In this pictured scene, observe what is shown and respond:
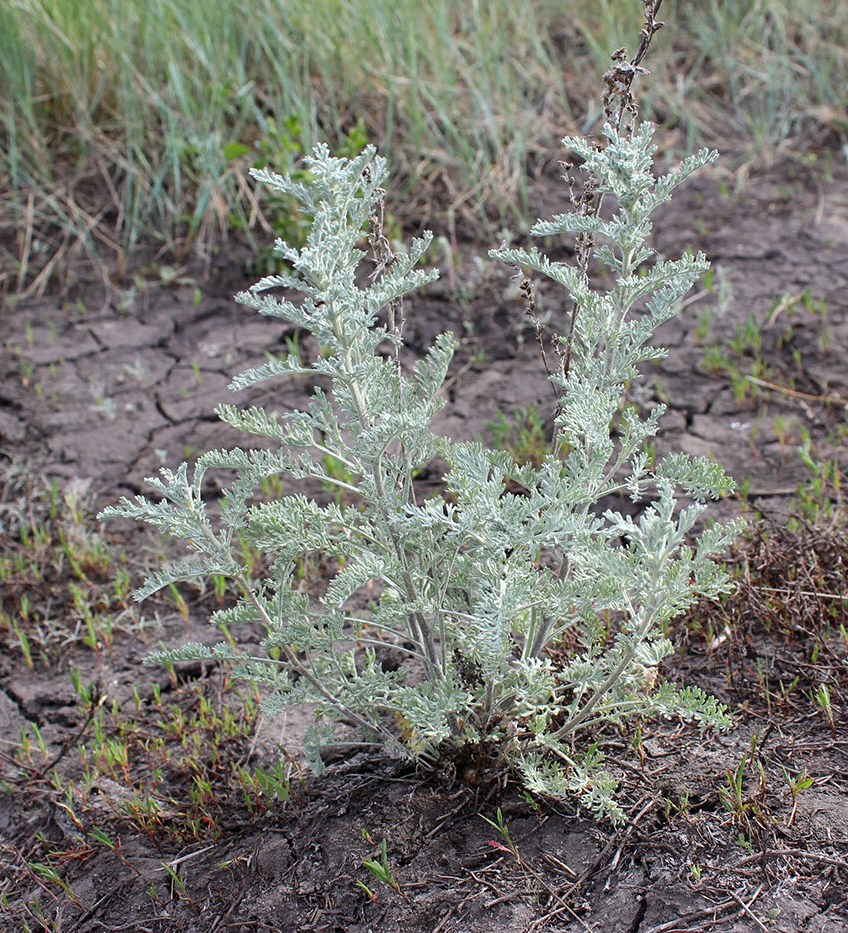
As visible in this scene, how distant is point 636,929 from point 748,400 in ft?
7.56

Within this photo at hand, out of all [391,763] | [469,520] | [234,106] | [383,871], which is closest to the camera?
[469,520]

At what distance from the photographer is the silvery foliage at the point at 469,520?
183 centimetres

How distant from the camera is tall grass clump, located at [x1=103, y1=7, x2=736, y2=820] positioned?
1.83 metres

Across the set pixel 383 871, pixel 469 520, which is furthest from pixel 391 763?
pixel 469 520

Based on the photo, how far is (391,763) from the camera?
2.40m

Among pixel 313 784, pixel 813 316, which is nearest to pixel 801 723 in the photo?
pixel 313 784

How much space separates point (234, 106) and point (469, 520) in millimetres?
3916

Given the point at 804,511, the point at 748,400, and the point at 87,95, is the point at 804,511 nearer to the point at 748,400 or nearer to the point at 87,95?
the point at 748,400

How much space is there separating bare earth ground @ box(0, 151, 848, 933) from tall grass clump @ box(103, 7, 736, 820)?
17cm

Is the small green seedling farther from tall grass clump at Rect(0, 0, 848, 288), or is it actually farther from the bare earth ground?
tall grass clump at Rect(0, 0, 848, 288)

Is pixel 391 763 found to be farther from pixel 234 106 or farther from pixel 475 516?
pixel 234 106

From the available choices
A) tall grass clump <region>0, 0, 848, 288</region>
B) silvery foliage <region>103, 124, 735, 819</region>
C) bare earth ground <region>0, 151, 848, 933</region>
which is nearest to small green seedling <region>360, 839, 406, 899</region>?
bare earth ground <region>0, 151, 848, 933</region>

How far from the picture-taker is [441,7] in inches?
200

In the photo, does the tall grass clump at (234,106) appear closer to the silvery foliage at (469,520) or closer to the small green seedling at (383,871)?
the silvery foliage at (469,520)
